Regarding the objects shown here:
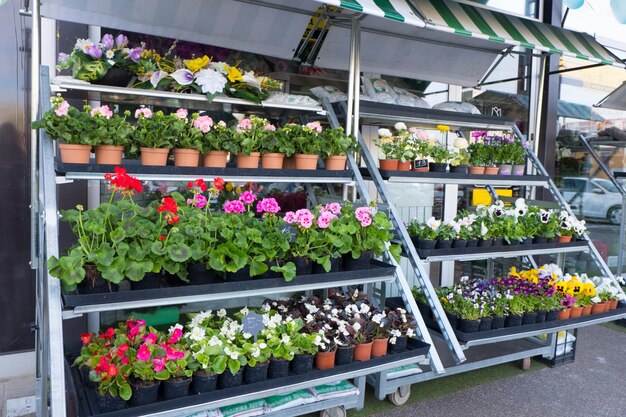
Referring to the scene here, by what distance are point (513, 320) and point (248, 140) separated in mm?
2275

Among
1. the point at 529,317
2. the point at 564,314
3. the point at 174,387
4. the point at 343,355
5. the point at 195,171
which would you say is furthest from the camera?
the point at 564,314

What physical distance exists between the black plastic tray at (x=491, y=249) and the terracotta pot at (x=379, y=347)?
2.80ft

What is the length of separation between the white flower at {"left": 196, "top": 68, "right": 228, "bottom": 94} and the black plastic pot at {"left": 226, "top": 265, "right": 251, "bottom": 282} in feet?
3.79

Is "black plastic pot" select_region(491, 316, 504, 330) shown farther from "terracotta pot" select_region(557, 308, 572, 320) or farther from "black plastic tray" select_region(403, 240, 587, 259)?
"terracotta pot" select_region(557, 308, 572, 320)

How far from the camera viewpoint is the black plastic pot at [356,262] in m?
2.88

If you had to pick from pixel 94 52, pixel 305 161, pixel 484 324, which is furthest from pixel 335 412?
pixel 94 52

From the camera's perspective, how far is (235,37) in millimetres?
3537

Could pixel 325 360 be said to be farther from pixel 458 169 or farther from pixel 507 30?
pixel 507 30

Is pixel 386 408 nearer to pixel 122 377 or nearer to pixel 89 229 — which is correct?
pixel 122 377

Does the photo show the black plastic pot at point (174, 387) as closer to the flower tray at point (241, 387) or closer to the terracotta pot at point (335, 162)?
the flower tray at point (241, 387)

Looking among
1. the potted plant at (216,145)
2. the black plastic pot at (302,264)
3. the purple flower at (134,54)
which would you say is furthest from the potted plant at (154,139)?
the black plastic pot at (302,264)

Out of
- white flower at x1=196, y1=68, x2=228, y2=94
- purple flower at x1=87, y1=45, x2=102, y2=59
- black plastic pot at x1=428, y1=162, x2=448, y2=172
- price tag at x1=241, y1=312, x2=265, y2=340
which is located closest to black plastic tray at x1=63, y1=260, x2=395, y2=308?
price tag at x1=241, y1=312, x2=265, y2=340

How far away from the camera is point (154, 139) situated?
267 cm

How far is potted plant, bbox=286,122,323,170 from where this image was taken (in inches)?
123
